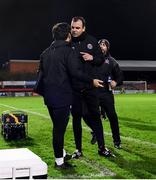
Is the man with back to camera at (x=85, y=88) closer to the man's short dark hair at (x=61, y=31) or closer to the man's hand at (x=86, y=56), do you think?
the man's hand at (x=86, y=56)

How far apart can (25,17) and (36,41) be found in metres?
3.72

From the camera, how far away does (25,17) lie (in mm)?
48938

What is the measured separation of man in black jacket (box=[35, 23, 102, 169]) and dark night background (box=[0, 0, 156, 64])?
138 ft

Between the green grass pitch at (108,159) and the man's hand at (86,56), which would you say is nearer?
the green grass pitch at (108,159)

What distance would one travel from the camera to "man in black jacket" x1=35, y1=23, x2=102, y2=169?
5.61 meters

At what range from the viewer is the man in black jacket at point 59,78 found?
5.61 meters

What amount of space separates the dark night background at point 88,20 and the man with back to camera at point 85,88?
41205 millimetres

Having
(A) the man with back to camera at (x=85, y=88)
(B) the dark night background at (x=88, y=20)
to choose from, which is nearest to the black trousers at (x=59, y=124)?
(A) the man with back to camera at (x=85, y=88)

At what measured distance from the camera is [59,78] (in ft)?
18.4

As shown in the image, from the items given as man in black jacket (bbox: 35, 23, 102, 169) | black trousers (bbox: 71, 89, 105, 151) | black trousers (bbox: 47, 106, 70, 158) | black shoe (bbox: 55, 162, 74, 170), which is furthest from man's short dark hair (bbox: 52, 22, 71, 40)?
black shoe (bbox: 55, 162, 74, 170)

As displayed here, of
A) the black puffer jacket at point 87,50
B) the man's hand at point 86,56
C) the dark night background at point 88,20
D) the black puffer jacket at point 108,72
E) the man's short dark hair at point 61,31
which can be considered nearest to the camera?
the man's short dark hair at point 61,31

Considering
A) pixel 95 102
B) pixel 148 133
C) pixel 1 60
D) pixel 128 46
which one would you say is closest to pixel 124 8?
pixel 128 46

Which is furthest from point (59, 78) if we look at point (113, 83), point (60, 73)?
point (113, 83)

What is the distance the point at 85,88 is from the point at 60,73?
828mm
